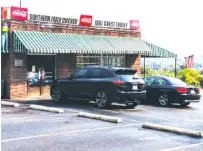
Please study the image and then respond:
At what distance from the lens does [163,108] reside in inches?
651

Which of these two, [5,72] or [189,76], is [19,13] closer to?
[5,72]

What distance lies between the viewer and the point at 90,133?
32.0ft

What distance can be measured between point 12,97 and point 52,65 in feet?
10.6

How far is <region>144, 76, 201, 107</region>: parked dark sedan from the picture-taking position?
1700 centimetres

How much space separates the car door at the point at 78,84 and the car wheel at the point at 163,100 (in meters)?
3.57

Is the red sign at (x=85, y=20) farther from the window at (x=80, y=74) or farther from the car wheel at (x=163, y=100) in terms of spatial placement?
the car wheel at (x=163, y=100)

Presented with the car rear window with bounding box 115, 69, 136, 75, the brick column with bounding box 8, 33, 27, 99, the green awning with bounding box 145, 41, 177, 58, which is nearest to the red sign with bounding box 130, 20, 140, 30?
the green awning with bounding box 145, 41, 177, 58

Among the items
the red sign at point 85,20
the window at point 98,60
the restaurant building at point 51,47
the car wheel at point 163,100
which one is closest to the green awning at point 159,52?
the restaurant building at point 51,47

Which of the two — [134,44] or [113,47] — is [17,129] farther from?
[134,44]

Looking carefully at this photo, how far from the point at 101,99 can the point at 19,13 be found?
22.8 feet

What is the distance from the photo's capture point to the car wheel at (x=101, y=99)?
1572 centimetres

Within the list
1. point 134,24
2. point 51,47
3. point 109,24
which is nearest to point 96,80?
point 51,47

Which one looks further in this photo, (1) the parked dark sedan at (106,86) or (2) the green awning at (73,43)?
(2) the green awning at (73,43)

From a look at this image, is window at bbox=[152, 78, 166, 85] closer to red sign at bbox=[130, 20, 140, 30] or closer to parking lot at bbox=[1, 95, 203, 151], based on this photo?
parking lot at bbox=[1, 95, 203, 151]
